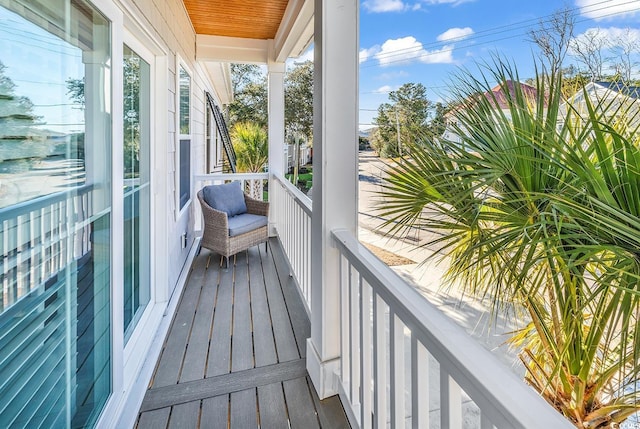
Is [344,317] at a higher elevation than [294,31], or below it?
below

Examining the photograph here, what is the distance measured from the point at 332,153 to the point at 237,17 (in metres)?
3.10

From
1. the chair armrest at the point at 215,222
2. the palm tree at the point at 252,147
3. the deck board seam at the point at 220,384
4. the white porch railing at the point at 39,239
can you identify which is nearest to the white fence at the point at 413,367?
the deck board seam at the point at 220,384

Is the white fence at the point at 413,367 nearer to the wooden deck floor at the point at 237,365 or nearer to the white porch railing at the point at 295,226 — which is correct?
the wooden deck floor at the point at 237,365

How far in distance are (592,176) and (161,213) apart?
2.83 m

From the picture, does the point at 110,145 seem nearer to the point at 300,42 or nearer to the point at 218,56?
the point at 300,42

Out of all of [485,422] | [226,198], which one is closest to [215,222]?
[226,198]

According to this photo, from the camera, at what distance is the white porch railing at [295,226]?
10.3 feet

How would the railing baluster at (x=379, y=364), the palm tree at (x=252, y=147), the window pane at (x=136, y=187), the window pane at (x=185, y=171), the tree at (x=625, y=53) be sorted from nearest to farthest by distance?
the tree at (x=625, y=53), the railing baluster at (x=379, y=364), the window pane at (x=136, y=187), the window pane at (x=185, y=171), the palm tree at (x=252, y=147)

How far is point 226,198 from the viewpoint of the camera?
4516 millimetres

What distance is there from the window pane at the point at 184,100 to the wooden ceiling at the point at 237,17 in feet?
2.23

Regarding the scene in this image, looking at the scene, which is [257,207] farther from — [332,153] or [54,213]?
[54,213]

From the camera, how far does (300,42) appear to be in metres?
4.08

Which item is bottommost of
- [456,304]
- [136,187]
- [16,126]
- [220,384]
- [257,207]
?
[220,384]

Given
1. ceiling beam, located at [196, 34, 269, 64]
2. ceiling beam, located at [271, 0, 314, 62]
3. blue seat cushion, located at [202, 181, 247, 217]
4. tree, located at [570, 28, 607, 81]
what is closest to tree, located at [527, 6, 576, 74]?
tree, located at [570, 28, 607, 81]
